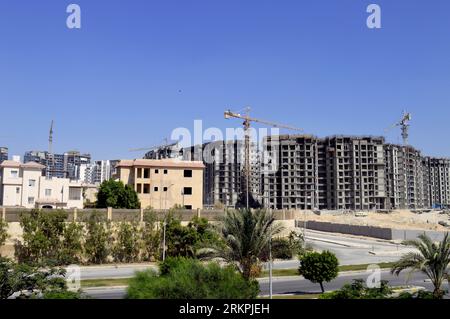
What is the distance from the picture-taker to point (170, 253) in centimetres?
4391

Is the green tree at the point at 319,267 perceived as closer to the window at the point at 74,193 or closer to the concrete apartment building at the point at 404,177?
the window at the point at 74,193

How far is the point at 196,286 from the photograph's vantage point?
455 inches

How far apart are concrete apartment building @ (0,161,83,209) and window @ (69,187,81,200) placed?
1.05 m

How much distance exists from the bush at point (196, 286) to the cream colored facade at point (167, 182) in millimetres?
56645

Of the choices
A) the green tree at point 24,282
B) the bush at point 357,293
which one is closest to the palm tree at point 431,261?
the bush at point 357,293

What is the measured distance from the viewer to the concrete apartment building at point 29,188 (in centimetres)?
6712

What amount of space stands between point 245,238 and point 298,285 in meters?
12.2

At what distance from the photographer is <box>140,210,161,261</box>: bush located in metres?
44.4

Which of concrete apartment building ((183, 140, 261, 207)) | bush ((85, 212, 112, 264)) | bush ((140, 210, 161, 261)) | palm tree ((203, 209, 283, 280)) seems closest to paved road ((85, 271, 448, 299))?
palm tree ((203, 209, 283, 280))

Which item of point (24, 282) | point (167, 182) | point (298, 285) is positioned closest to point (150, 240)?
point (298, 285)
